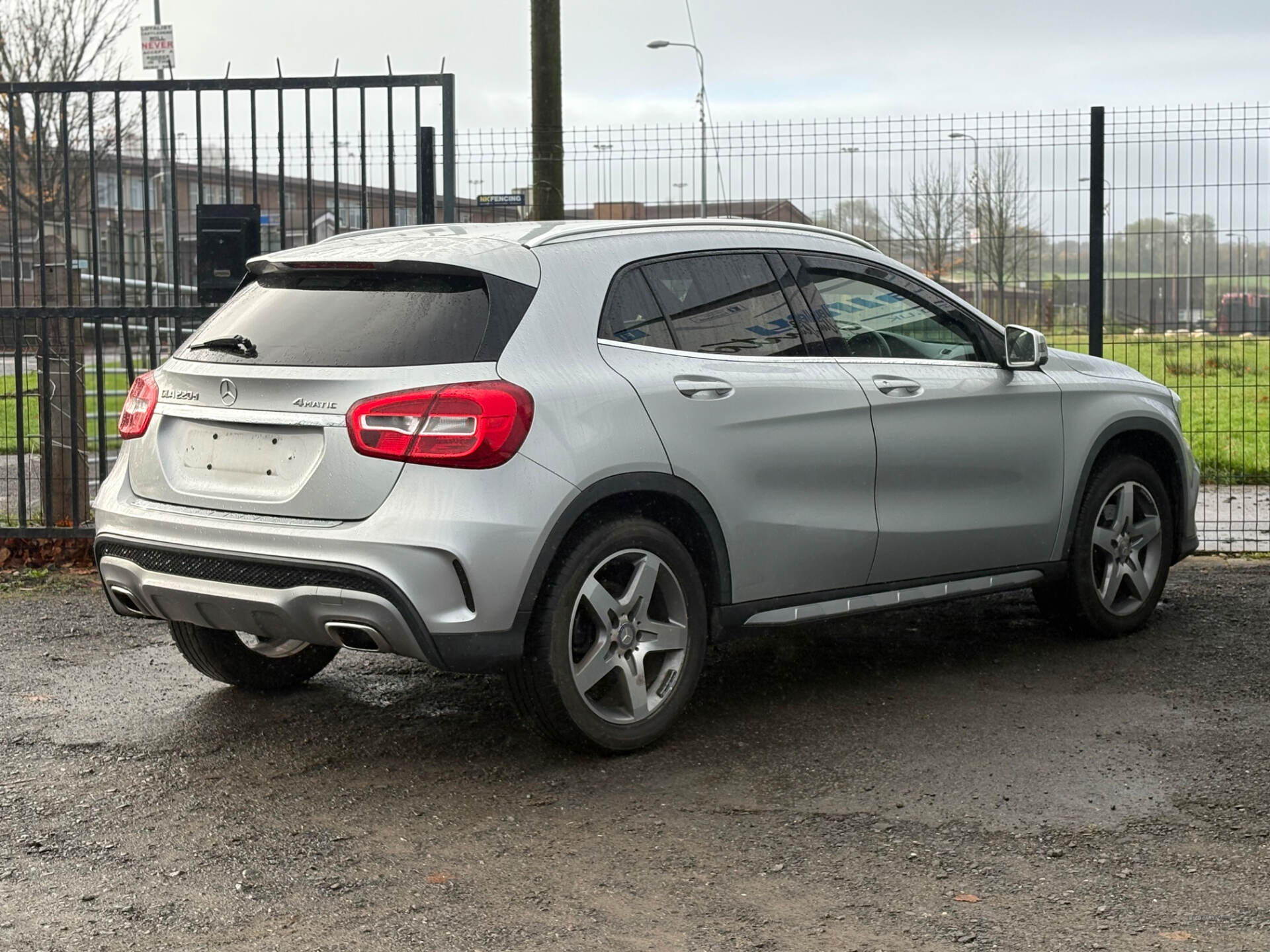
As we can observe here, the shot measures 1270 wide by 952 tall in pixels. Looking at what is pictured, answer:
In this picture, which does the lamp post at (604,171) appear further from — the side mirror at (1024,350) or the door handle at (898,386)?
the door handle at (898,386)

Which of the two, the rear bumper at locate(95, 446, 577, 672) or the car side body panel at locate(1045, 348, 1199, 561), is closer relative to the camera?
the rear bumper at locate(95, 446, 577, 672)

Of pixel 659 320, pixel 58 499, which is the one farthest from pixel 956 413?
pixel 58 499

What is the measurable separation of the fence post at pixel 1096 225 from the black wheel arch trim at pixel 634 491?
17.3ft

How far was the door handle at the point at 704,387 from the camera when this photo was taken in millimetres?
5117

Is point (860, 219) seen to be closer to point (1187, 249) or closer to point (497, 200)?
point (1187, 249)

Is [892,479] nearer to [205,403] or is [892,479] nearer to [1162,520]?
[1162,520]

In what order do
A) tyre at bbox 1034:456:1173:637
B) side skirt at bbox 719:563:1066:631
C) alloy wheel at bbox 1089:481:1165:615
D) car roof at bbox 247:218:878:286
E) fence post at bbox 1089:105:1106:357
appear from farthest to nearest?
fence post at bbox 1089:105:1106:357 < alloy wheel at bbox 1089:481:1165:615 < tyre at bbox 1034:456:1173:637 < side skirt at bbox 719:563:1066:631 < car roof at bbox 247:218:878:286

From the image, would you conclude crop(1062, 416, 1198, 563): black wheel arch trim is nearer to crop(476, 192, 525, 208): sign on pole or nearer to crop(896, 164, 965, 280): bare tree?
crop(896, 164, 965, 280): bare tree

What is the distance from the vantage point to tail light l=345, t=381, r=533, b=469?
14.8ft

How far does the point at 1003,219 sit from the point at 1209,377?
1.79 meters

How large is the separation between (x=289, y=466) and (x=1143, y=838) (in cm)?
266

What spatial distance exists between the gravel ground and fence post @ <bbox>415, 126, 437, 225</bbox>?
3529 mm

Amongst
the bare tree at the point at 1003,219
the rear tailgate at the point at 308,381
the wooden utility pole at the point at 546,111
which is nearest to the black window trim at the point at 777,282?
the rear tailgate at the point at 308,381

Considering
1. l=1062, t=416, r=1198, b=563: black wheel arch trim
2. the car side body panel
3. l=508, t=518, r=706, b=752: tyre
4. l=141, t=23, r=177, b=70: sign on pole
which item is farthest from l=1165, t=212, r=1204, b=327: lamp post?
l=141, t=23, r=177, b=70: sign on pole
